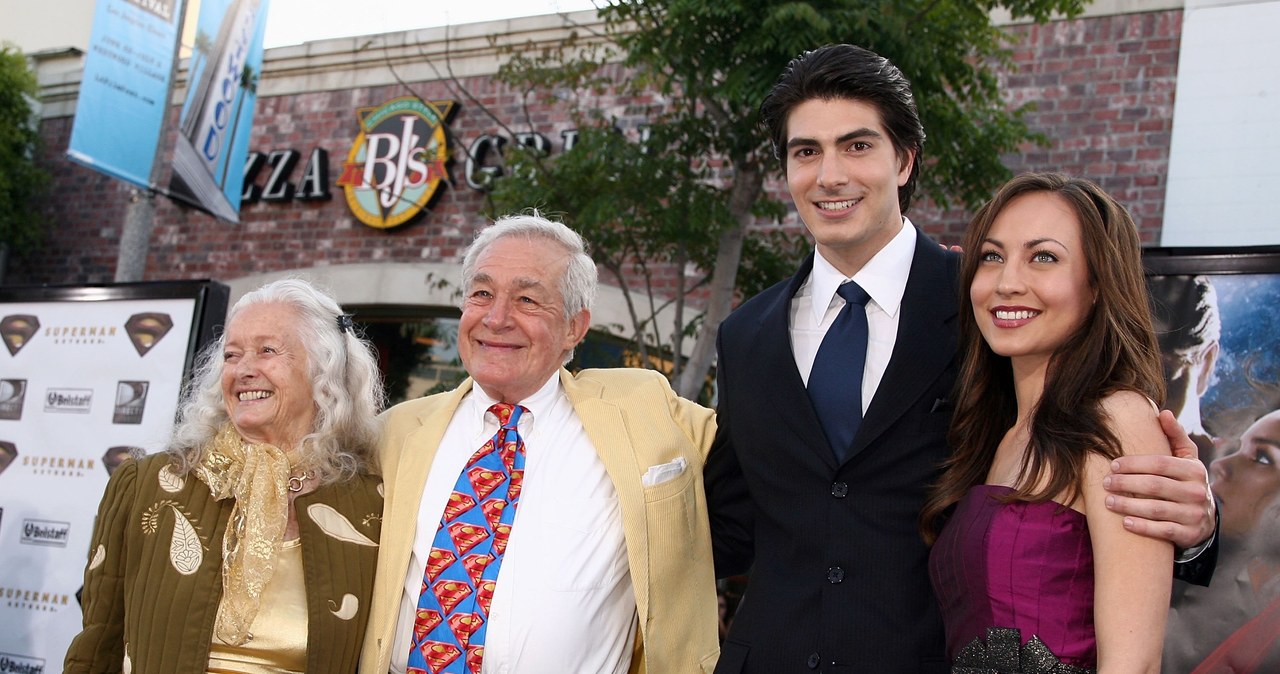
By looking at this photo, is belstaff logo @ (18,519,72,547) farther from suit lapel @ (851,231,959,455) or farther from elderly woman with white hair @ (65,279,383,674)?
suit lapel @ (851,231,959,455)

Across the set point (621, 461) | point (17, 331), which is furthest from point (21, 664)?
point (621, 461)

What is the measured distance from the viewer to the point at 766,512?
2.43m

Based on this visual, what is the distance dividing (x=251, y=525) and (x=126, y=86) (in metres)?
5.32

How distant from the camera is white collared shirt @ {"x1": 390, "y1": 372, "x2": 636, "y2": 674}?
8.44 ft

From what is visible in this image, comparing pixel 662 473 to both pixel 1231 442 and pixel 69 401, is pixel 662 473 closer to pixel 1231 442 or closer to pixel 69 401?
pixel 1231 442

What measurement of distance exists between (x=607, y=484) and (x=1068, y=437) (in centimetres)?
119

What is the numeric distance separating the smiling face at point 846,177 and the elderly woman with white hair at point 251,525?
4.49 ft

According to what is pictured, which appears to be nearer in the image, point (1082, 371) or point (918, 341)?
point (1082, 371)

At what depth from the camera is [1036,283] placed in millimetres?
2035

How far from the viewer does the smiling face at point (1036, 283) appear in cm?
203

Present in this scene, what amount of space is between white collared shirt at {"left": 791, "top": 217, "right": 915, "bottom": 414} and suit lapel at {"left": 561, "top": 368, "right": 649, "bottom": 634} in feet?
1.72

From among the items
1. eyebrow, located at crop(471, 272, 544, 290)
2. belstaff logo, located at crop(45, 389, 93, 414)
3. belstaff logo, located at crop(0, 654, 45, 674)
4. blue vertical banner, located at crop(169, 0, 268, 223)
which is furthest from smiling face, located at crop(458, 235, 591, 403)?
blue vertical banner, located at crop(169, 0, 268, 223)

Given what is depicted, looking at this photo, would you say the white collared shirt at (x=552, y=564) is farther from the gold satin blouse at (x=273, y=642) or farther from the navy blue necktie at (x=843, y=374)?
the navy blue necktie at (x=843, y=374)

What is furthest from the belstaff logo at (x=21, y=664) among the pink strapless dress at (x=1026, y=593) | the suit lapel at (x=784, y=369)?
the pink strapless dress at (x=1026, y=593)
